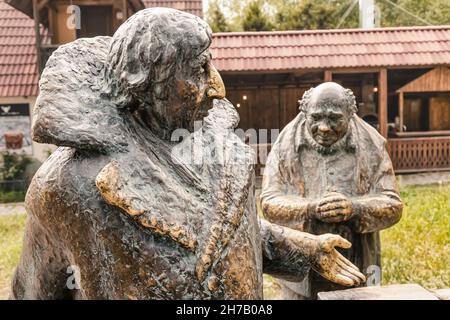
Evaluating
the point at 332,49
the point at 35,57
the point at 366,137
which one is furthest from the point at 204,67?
the point at 35,57

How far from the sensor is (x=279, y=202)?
302 cm

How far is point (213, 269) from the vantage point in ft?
3.80


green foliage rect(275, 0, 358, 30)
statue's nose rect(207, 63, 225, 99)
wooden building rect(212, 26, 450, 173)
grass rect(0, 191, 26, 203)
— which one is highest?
green foliage rect(275, 0, 358, 30)

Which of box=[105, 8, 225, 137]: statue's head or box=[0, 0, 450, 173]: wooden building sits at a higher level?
box=[0, 0, 450, 173]: wooden building

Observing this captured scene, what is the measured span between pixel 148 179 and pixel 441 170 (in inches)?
482

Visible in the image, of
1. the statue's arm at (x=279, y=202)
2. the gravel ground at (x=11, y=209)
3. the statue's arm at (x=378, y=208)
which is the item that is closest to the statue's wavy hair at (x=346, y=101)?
the statue's arm at (x=279, y=202)

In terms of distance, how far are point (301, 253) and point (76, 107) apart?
2.44 feet

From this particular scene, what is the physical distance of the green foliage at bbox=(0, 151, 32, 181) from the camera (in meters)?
11.8

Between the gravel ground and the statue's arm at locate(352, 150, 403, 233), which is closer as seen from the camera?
the statue's arm at locate(352, 150, 403, 233)

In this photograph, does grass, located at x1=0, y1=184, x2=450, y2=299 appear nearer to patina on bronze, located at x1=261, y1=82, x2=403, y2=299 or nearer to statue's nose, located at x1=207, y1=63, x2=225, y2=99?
patina on bronze, located at x1=261, y1=82, x2=403, y2=299

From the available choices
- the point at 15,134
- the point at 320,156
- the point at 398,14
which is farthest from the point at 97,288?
the point at 398,14

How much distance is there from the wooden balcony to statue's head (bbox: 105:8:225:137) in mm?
11698

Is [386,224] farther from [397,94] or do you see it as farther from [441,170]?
[397,94]

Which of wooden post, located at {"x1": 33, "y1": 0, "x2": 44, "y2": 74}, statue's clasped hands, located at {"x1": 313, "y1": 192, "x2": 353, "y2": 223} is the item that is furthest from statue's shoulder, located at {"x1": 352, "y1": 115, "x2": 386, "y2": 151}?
wooden post, located at {"x1": 33, "y1": 0, "x2": 44, "y2": 74}
